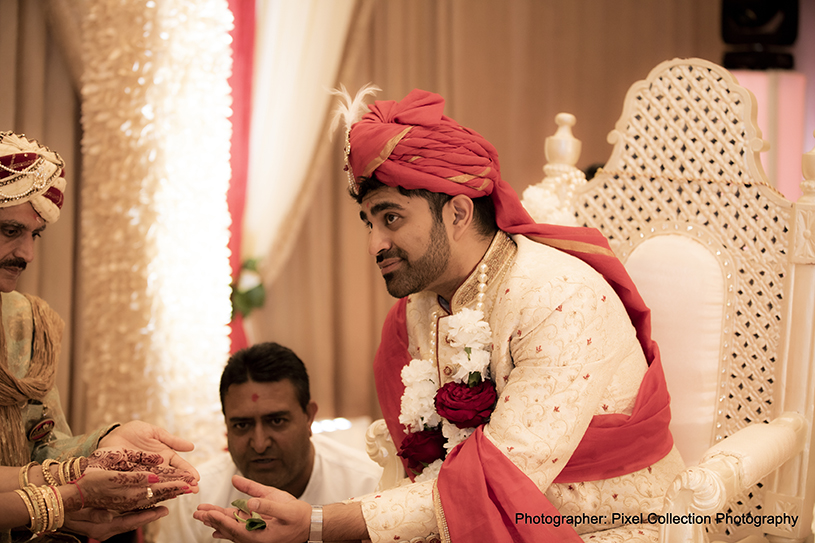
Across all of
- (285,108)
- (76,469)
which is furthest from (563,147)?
(285,108)

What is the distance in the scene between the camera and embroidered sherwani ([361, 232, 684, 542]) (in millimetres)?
1547

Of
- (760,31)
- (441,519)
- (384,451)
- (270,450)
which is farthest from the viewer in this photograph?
(760,31)

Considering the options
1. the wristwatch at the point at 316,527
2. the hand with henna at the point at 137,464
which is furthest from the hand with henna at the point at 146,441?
the wristwatch at the point at 316,527

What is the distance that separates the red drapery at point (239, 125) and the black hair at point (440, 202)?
256 centimetres

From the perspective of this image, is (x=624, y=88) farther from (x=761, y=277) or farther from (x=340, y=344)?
(x=761, y=277)

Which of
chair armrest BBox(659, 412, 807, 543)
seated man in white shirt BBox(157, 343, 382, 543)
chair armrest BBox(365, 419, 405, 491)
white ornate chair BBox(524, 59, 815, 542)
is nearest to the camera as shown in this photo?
chair armrest BBox(659, 412, 807, 543)

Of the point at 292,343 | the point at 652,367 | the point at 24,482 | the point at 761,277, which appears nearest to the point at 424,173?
the point at 652,367

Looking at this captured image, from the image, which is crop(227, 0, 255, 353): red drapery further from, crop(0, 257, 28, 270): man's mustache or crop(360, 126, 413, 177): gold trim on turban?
crop(360, 126, 413, 177): gold trim on turban

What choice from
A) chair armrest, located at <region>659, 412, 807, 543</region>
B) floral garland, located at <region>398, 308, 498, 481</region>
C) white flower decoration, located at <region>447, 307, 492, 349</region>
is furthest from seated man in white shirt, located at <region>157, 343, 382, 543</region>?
chair armrest, located at <region>659, 412, 807, 543</region>

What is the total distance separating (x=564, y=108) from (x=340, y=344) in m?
2.38

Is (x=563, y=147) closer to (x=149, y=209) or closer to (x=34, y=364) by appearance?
(x=34, y=364)

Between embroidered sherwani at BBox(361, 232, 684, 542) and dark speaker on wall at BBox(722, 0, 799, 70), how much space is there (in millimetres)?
3635

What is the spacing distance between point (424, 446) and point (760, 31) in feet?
13.4

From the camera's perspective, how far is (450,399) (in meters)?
1.72
